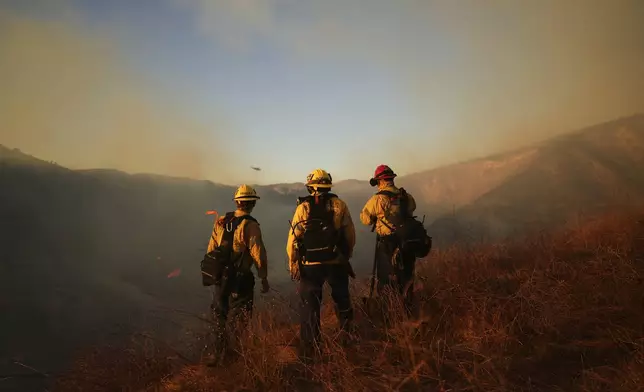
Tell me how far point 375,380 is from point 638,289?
335cm

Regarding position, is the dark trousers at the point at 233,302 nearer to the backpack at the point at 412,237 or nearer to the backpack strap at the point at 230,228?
the backpack strap at the point at 230,228

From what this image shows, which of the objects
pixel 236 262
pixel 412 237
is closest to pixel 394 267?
pixel 412 237

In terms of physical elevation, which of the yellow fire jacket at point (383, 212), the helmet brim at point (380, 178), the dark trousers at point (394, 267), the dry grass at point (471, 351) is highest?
the helmet brim at point (380, 178)

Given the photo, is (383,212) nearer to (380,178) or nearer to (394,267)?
(380,178)

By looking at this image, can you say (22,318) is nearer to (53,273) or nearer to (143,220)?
(53,273)

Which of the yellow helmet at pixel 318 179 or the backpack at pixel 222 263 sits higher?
the yellow helmet at pixel 318 179

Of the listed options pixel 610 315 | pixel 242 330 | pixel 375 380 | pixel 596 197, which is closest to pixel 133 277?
pixel 242 330

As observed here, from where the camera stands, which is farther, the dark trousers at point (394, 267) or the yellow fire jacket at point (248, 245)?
the dark trousers at point (394, 267)

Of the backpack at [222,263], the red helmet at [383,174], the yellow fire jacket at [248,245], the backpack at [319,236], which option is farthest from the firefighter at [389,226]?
the backpack at [222,263]

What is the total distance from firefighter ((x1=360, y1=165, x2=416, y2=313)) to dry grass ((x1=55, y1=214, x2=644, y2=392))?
0.47 m

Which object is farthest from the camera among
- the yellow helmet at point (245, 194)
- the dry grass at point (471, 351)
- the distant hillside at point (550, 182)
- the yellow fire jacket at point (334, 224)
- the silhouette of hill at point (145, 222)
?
the distant hillside at point (550, 182)

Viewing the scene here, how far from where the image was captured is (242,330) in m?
4.04

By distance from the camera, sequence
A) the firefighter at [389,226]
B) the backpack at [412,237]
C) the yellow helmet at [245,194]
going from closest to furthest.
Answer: the yellow helmet at [245,194]
the backpack at [412,237]
the firefighter at [389,226]

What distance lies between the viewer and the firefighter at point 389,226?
4793 mm
